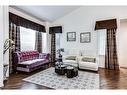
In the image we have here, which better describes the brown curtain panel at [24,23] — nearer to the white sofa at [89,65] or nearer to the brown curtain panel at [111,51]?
the white sofa at [89,65]

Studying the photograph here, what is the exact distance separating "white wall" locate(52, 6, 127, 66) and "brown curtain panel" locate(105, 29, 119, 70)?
65 cm

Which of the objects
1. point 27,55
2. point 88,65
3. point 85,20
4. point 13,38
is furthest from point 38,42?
point 88,65

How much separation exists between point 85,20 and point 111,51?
2.06m

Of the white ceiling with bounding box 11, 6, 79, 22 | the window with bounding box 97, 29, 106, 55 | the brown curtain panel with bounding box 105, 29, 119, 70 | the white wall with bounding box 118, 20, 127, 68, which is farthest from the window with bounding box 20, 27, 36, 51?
the white wall with bounding box 118, 20, 127, 68

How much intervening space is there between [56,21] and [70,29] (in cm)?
104

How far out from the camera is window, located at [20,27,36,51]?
18.0ft

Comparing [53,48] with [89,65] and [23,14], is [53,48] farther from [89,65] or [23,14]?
[89,65]

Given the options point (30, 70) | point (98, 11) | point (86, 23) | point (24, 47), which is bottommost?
point (30, 70)

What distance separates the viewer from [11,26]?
15.2ft

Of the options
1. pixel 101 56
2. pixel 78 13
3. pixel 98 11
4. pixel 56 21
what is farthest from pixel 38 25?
pixel 101 56

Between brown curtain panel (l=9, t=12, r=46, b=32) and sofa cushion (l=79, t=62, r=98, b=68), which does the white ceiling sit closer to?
brown curtain panel (l=9, t=12, r=46, b=32)
